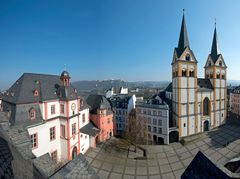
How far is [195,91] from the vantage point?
3045 cm

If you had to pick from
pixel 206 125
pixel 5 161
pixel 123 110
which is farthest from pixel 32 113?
pixel 206 125

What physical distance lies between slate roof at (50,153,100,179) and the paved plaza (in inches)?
517

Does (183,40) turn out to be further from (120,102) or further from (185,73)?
(120,102)

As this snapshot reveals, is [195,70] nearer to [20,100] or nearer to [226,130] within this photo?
[226,130]

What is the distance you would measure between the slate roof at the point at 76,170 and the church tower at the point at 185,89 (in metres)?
25.7

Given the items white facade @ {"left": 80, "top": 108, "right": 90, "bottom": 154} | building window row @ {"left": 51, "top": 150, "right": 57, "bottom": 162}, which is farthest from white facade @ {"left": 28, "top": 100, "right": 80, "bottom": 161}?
white facade @ {"left": 80, "top": 108, "right": 90, "bottom": 154}

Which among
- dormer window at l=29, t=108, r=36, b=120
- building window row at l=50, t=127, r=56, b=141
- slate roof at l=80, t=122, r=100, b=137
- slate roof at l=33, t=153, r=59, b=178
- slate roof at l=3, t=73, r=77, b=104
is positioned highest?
slate roof at l=3, t=73, r=77, b=104

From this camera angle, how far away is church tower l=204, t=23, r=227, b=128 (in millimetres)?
33719

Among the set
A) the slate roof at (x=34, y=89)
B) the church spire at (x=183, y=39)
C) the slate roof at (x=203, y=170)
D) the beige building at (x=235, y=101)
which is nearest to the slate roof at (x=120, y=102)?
the church spire at (x=183, y=39)

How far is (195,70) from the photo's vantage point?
3031 centimetres

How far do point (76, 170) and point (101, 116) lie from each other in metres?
20.6

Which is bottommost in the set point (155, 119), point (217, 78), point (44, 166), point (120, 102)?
point (155, 119)

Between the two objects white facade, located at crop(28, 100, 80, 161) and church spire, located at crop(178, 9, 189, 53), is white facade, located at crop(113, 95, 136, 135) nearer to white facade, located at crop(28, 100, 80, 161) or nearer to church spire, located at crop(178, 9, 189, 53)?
white facade, located at crop(28, 100, 80, 161)

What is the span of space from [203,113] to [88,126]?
82.4 ft
